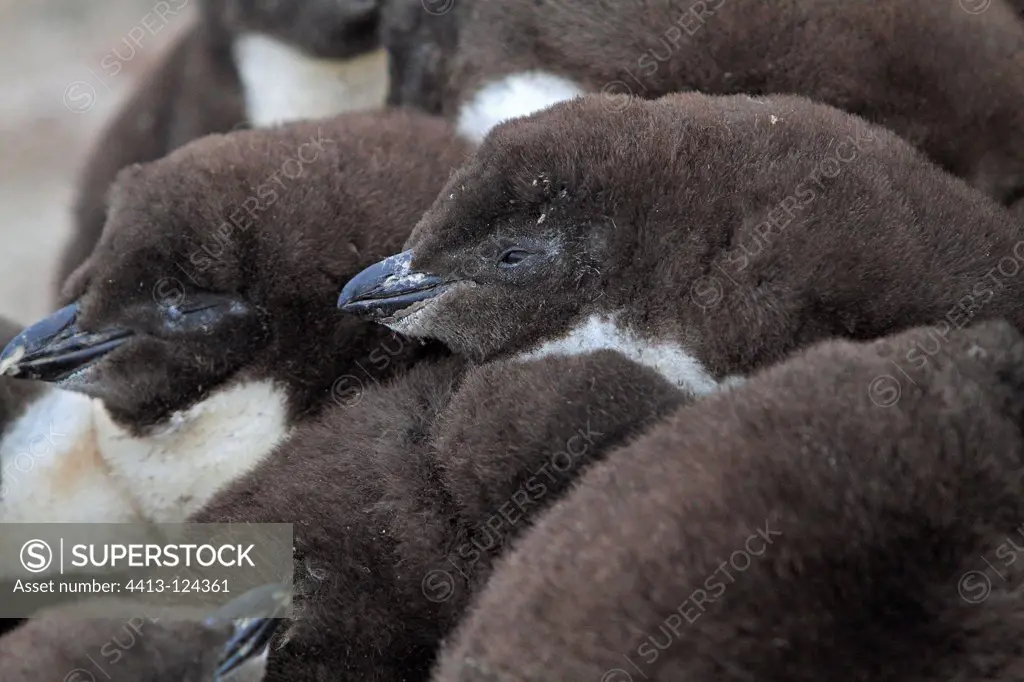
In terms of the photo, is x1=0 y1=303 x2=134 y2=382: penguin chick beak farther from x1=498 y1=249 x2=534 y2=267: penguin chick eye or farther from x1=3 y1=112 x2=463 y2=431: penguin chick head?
x1=498 y1=249 x2=534 y2=267: penguin chick eye

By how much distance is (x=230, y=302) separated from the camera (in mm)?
1646

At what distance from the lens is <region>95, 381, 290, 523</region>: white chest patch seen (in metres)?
1.67

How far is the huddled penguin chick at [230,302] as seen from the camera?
1626 mm

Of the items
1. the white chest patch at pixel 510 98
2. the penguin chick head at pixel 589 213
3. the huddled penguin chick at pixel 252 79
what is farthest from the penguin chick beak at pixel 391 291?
the huddled penguin chick at pixel 252 79

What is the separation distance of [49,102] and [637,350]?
4190 mm

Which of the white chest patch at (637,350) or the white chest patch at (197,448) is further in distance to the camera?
the white chest patch at (197,448)

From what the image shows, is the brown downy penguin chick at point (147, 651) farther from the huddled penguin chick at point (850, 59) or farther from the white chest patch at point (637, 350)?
the huddled penguin chick at point (850, 59)

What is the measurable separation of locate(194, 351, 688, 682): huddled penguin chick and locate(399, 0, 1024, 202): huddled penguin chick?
562mm

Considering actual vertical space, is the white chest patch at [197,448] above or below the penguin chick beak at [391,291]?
below

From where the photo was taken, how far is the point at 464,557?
1.26 metres

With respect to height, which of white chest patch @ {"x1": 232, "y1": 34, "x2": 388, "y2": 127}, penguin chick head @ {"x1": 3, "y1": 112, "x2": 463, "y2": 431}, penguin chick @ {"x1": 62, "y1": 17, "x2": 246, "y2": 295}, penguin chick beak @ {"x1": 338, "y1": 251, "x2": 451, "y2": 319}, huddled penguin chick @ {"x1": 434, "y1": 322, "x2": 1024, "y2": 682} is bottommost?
penguin chick @ {"x1": 62, "y1": 17, "x2": 246, "y2": 295}

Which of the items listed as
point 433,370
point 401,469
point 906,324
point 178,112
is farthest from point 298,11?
point 906,324

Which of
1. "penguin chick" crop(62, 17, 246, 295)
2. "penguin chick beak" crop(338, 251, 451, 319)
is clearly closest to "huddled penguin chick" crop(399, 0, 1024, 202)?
"penguin chick beak" crop(338, 251, 451, 319)

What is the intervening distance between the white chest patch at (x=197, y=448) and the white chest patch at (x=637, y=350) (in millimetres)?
446
